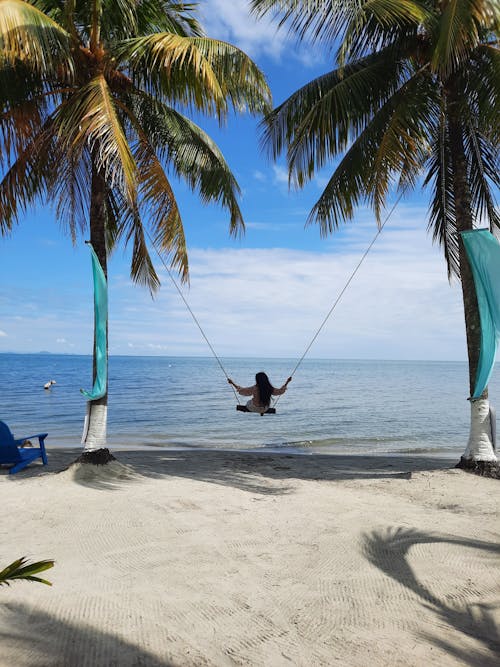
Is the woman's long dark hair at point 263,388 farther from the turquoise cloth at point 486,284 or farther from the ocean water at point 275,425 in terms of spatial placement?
the ocean water at point 275,425

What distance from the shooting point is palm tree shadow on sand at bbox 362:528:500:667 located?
3.30 meters

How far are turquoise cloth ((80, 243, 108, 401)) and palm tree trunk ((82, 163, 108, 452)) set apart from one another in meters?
0.29

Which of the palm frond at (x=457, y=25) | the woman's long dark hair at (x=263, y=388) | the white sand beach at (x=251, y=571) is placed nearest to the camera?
the white sand beach at (x=251, y=571)

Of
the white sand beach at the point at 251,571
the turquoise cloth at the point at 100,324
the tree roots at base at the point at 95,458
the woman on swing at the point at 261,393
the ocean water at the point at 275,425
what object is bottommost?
the ocean water at the point at 275,425

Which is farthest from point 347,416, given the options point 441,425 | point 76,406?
point 76,406

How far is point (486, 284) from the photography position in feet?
23.4

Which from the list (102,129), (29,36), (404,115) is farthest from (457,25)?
(29,36)

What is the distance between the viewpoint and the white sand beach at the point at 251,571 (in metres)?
3.27

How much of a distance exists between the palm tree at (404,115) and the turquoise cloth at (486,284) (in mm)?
1051

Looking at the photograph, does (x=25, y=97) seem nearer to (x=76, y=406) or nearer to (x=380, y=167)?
(x=380, y=167)

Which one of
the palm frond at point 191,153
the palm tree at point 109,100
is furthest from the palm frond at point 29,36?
the palm frond at point 191,153

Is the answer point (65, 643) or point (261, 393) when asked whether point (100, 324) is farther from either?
point (65, 643)

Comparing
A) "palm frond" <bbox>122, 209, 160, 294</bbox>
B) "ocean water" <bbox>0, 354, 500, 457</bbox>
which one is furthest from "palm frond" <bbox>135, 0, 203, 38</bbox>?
"ocean water" <bbox>0, 354, 500, 457</bbox>

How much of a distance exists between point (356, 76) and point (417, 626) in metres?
7.86
